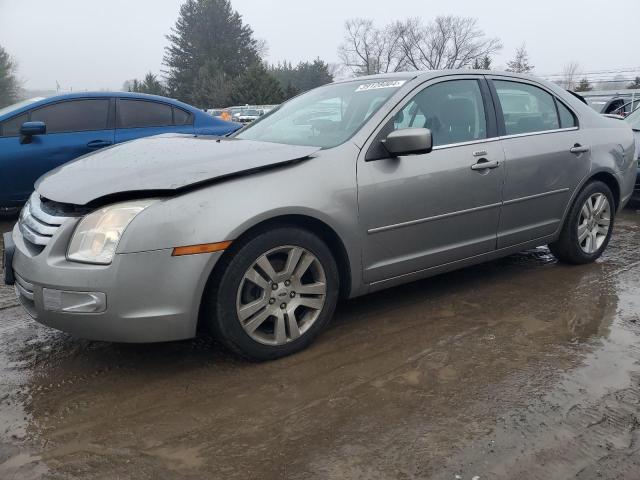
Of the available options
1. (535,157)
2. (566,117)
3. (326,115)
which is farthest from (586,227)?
→ (326,115)

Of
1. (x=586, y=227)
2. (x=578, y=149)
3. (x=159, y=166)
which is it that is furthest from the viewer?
(x=586, y=227)

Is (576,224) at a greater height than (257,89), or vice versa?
(257,89)

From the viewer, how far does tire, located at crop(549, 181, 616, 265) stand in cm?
457

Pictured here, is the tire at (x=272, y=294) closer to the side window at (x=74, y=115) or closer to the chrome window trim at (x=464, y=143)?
the chrome window trim at (x=464, y=143)

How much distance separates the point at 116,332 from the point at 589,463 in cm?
208

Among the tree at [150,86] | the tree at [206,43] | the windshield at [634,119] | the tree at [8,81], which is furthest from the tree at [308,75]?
the windshield at [634,119]

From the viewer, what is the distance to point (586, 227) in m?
4.73

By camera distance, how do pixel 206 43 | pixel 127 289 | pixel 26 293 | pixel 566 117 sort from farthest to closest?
pixel 206 43, pixel 566 117, pixel 26 293, pixel 127 289

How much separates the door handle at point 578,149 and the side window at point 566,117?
0.61ft

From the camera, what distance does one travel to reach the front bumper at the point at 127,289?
262 cm

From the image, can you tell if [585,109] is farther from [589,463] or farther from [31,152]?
[31,152]

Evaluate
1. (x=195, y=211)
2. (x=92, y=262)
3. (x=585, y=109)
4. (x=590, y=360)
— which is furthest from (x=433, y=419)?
(x=585, y=109)

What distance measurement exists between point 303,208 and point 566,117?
2643 mm

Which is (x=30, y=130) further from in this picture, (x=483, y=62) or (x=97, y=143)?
(x=483, y=62)
